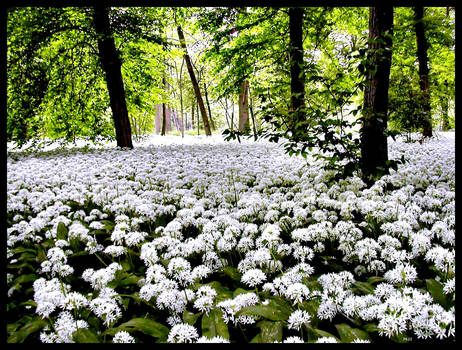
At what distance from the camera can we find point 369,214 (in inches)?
125

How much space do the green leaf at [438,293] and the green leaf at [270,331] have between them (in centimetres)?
114

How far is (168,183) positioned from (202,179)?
686 millimetres

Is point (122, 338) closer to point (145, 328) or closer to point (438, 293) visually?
point (145, 328)

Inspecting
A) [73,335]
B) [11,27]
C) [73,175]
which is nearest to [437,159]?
[73,335]

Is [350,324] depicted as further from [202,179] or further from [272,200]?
[202,179]

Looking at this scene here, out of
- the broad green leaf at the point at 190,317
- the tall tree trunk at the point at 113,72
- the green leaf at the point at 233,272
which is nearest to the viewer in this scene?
the broad green leaf at the point at 190,317

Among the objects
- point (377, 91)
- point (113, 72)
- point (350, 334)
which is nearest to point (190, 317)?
point (350, 334)

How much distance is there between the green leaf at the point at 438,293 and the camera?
1790mm

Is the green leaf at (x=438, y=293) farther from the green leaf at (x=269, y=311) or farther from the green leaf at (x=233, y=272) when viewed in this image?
the green leaf at (x=233, y=272)

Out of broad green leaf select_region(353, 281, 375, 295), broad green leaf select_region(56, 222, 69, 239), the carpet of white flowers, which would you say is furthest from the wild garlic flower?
broad green leaf select_region(56, 222, 69, 239)

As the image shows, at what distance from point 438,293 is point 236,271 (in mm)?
1588

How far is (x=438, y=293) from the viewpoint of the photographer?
186 centimetres

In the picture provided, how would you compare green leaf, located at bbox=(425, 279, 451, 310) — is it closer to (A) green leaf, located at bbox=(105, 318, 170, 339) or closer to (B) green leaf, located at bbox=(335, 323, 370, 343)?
(B) green leaf, located at bbox=(335, 323, 370, 343)

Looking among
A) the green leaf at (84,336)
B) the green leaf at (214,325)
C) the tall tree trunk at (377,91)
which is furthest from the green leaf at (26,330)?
the tall tree trunk at (377,91)
